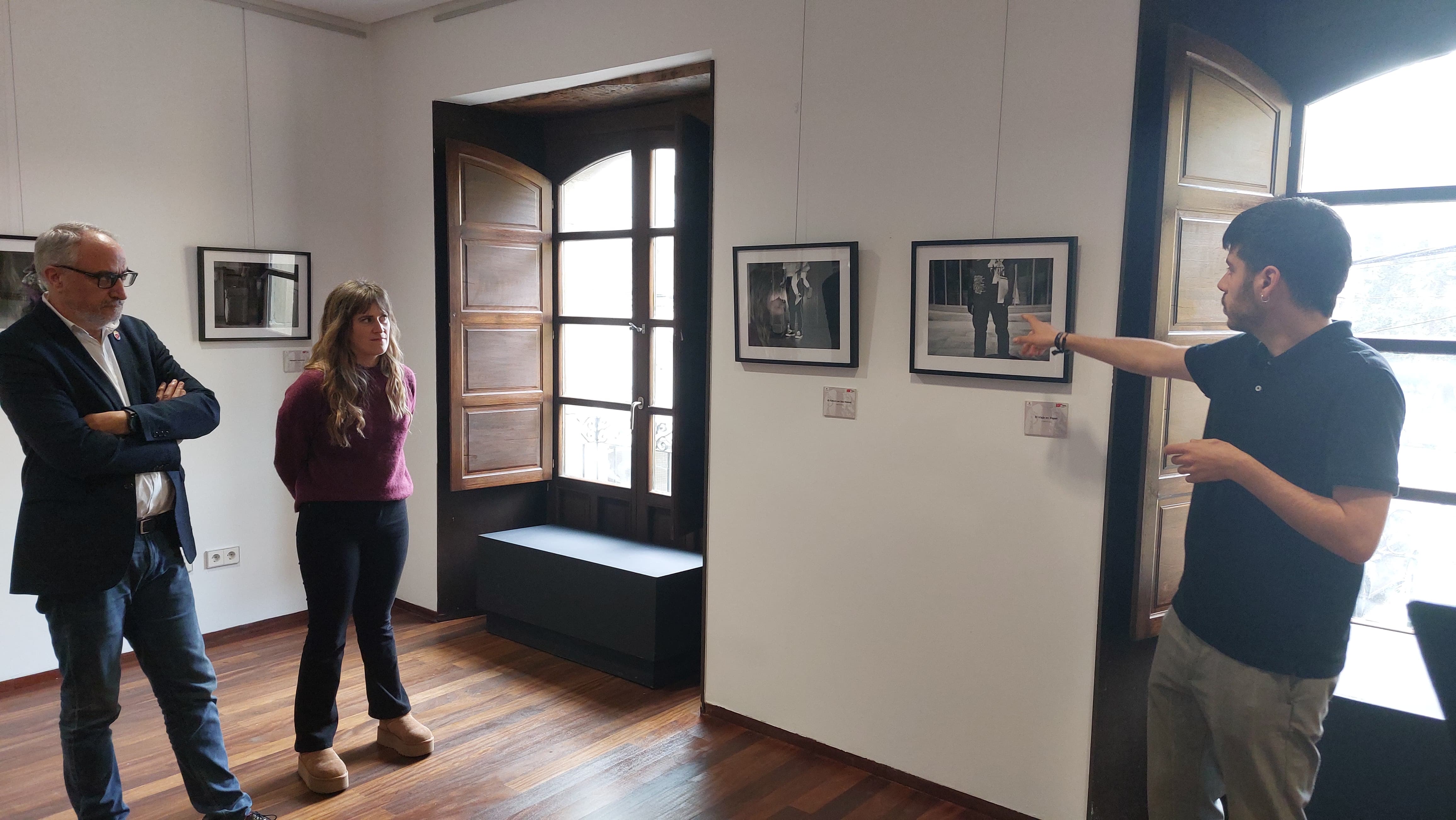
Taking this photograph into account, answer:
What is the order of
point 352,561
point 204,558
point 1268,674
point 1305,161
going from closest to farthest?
point 1268,674, point 1305,161, point 352,561, point 204,558

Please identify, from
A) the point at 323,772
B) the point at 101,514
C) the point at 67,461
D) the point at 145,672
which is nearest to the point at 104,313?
the point at 67,461

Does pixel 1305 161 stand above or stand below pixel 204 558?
above

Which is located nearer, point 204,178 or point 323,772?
point 323,772

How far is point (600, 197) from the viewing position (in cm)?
477

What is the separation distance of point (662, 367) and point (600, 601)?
3.76 feet

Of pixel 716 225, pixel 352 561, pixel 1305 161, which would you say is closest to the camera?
pixel 1305 161

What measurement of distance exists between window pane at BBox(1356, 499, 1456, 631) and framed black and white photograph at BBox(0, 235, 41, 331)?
15.3 ft

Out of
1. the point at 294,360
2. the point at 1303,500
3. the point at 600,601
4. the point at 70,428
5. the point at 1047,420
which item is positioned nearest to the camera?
the point at 1303,500

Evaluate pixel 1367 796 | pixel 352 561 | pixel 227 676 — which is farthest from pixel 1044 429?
pixel 227 676

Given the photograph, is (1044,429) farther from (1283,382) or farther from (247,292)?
(247,292)

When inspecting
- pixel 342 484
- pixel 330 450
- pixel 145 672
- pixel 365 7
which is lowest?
pixel 145 672

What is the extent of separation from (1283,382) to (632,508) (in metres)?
3.22

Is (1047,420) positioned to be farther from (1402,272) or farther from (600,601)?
(600,601)

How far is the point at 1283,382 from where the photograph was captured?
1938 mm
